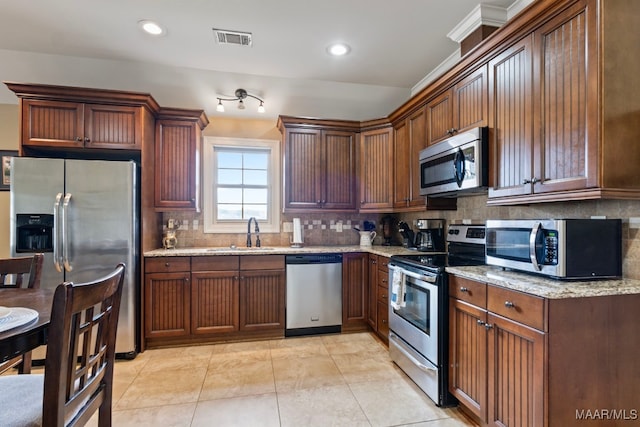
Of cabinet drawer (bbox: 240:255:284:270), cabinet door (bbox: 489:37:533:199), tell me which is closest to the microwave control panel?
cabinet door (bbox: 489:37:533:199)

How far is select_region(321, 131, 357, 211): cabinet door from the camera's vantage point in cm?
368

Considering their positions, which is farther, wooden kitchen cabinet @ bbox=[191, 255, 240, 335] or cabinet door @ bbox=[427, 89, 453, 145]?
wooden kitchen cabinet @ bbox=[191, 255, 240, 335]

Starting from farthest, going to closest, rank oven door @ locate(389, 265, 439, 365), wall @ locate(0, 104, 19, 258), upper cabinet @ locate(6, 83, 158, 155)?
wall @ locate(0, 104, 19, 258), upper cabinet @ locate(6, 83, 158, 155), oven door @ locate(389, 265, 439, 365)

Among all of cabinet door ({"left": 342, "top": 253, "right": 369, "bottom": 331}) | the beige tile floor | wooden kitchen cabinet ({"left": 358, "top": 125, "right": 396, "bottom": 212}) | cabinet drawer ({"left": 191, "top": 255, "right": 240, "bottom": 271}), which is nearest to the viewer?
the beige tile floor

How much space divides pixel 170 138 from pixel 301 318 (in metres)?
2.33

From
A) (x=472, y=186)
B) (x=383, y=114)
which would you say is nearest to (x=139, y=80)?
(x=383, y=114)

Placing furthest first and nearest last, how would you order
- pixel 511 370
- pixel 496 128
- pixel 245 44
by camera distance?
pixel 245 44 → pixel 496 128 → pixel 511 370

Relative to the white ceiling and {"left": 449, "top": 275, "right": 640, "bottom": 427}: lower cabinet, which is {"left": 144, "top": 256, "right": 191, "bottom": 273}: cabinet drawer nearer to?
the white ceiling

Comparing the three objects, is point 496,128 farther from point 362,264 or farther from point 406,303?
point 362,264

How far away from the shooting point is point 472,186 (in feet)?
7.09

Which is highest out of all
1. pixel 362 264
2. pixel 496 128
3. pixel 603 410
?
pixel 496 128

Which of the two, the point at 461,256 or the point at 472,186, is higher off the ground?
the point at 472,186

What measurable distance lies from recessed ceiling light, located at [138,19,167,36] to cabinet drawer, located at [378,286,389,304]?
116 inches

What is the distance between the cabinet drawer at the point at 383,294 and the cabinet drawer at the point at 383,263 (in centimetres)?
18
